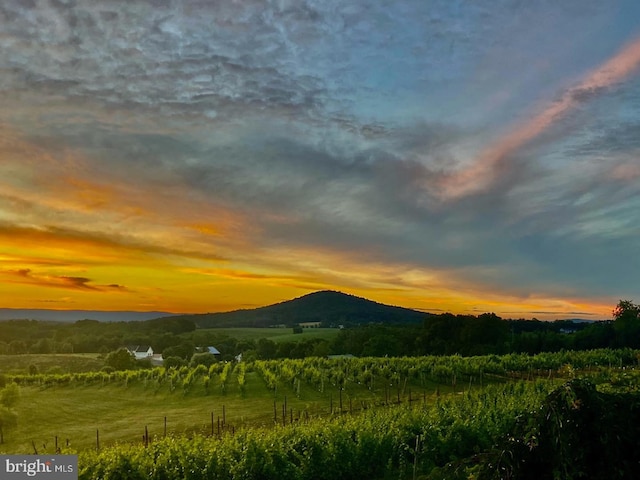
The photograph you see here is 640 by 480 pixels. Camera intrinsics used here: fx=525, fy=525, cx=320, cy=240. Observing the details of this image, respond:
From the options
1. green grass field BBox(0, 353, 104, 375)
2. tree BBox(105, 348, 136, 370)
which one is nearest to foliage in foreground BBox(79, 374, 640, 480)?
tree BBox(105, 348, 136, 370)

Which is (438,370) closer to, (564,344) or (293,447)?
(293,447)

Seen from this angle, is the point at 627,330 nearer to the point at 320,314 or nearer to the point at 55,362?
the point at 55,362

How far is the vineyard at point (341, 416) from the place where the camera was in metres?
3.66

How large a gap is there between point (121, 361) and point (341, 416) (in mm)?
39341

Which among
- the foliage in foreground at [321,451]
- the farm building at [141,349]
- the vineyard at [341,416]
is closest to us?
the vineyard at [341,416]

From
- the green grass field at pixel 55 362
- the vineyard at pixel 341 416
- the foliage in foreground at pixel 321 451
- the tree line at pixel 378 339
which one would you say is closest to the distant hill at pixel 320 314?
the tree line at pixel 378 339

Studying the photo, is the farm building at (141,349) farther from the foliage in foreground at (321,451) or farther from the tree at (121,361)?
the foliage in foreground at (321,451)

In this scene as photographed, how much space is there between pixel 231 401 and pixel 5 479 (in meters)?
19.9

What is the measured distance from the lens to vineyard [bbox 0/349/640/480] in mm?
3658

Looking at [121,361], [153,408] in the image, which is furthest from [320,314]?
[153,408]

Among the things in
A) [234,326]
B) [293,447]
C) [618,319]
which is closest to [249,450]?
[293,447]

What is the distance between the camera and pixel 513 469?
92.5 inches

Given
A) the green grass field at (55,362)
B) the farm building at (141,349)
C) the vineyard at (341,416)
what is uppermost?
the vineyard at (341,416)

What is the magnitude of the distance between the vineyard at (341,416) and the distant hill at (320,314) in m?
88.1
